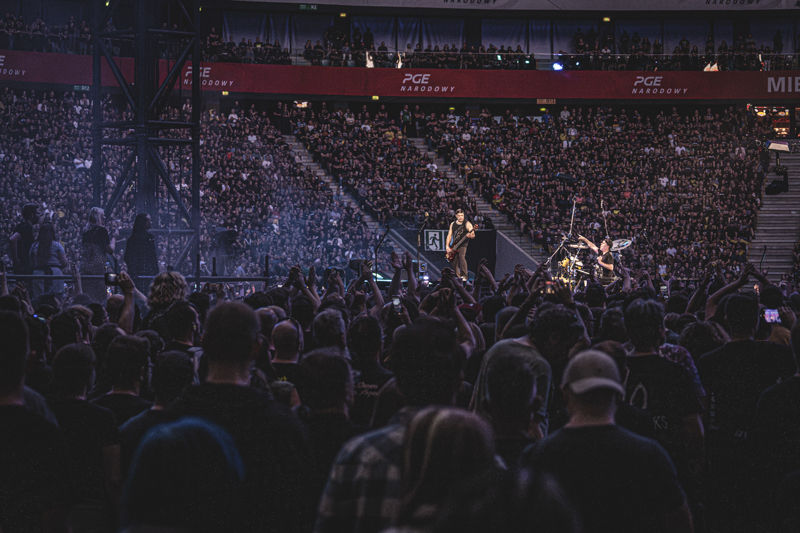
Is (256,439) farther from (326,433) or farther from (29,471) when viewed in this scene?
(29,471)

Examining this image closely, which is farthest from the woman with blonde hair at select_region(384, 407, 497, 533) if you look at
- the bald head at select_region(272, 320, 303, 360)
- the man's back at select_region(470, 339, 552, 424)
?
the bald head at select_region(272, 320, 303, 360)

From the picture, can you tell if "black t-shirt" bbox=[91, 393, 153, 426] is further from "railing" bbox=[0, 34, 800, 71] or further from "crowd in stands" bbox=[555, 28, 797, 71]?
"crowd in stands" bbox=[555, 28, 797, 71]

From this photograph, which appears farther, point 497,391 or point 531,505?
point 497,391

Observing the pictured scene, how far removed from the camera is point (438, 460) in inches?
64.9

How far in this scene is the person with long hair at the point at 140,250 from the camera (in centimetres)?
874

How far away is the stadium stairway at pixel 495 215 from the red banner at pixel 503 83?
2250 mm

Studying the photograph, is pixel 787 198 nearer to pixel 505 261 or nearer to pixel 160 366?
pixel 505 261

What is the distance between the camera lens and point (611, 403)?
8.29 feet

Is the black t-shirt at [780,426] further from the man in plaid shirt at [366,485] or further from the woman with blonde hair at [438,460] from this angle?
the woman with blonde hair at [438,460]

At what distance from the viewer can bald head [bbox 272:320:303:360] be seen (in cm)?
419

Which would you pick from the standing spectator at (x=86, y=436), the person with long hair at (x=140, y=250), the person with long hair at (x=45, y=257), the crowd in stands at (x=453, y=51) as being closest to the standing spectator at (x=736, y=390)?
the standing spectator at (x=86, y=436)

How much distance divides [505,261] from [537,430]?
857 inches

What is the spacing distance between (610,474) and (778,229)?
28.1 meters

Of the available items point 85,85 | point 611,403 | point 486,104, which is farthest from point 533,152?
point 611,403
